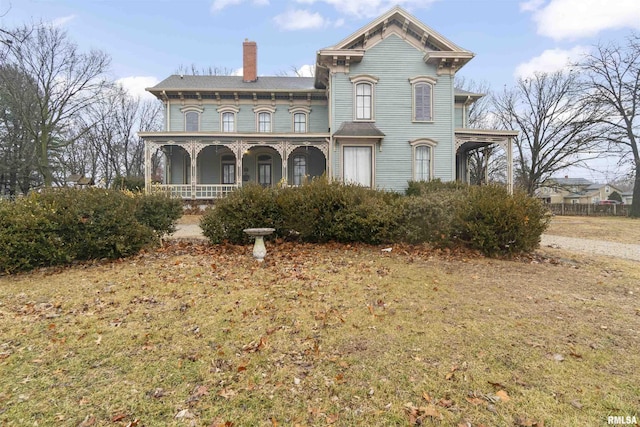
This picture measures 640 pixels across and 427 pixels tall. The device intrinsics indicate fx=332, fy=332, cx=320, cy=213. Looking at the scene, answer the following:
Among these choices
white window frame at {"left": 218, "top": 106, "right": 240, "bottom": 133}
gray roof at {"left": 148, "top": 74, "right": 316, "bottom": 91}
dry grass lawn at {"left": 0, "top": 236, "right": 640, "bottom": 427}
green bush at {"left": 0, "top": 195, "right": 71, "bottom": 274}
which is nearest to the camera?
dry grass lawn at {"left": 0, "top": 236, "right": 640, "bottom": 427}

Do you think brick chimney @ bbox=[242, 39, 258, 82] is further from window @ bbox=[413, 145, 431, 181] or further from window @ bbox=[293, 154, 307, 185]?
window @ bbox=[413, 145, 431, 181]

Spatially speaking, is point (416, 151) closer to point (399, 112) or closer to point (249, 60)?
point (399, 112)

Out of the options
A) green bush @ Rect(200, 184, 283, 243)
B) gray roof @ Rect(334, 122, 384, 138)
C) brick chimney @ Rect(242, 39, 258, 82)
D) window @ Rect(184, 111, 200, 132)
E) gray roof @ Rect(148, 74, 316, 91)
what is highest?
brick chimney @ Rect(242, 39, 258, 82)

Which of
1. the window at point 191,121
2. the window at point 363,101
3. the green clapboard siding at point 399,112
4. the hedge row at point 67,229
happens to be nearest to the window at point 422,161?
the green clapboard siding at point 399,112

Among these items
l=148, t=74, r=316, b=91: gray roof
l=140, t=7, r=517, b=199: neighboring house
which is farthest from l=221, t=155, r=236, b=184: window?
l=148, t=74, r=316, b=91: gray roof

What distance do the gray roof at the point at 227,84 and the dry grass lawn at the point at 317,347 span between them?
16.3 meters

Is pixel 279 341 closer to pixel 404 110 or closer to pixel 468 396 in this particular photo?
pixel 468 396

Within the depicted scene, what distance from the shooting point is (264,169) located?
20703mm

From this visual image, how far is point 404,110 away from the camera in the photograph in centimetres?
1756

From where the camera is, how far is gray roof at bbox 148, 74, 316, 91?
19.7m

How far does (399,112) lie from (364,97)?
6.60 ft

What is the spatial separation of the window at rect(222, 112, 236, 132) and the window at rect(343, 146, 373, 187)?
24.9ft

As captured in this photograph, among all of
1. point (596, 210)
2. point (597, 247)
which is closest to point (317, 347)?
point (597, 247)

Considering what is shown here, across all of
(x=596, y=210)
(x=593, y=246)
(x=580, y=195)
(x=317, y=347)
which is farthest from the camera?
(x=580, y=195)
